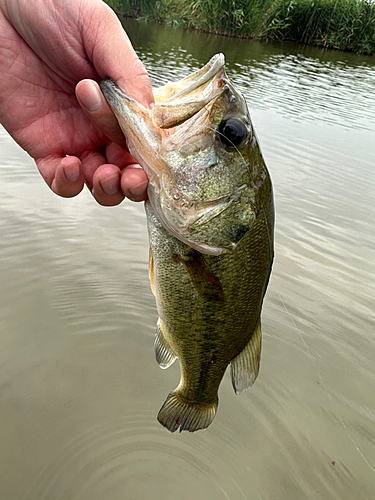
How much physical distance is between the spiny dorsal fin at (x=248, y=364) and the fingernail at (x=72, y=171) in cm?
106

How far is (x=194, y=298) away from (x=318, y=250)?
→ 328cm

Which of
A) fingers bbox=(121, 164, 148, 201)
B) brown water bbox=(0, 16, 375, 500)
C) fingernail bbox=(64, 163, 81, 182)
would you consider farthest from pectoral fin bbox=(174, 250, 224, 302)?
brown water bbox=(0, 16, 375, 500)

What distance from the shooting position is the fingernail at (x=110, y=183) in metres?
1.70

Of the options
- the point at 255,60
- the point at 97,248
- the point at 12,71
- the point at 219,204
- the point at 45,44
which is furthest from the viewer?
the point at 255,60

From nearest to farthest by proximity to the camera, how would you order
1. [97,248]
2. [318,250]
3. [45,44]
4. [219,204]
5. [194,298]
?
[219,204] → [194,298] → [45,44] → [97,248] → [318,250]

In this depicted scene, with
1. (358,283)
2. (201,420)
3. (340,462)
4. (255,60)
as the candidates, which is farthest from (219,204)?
(255,60)

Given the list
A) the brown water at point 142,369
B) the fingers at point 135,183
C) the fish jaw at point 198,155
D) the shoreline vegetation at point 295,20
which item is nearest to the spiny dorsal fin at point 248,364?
the fish jaw at point 198,155

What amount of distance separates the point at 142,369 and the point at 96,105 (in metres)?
2.10

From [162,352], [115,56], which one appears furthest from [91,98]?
[162,352]

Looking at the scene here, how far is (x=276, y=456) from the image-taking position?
2631 millimetres

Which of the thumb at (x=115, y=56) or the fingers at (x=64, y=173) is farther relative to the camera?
the fingers at (x=64, y=173)

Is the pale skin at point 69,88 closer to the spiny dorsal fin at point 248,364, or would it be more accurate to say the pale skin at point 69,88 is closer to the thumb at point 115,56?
the thumb at point 115,56

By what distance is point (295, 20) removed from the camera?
23.0m

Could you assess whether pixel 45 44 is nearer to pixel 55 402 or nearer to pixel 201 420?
pixel 201 420
